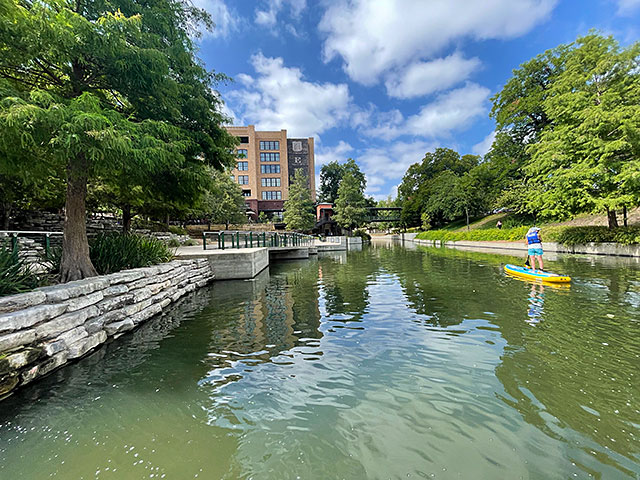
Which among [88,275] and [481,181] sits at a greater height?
[481,181]

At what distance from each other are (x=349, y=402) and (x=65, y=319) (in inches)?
181

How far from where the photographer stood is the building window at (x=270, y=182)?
62.7m

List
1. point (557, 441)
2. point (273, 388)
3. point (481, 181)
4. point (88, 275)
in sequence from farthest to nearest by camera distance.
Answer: point (481, 181) < point (88, 275) < point (273, 388) < point (557, 441)

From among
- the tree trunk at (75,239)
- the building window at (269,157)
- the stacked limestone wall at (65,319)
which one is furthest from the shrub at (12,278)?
the building window at (269,157)

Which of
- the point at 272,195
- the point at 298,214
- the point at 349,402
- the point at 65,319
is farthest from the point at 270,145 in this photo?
the point at 349,402

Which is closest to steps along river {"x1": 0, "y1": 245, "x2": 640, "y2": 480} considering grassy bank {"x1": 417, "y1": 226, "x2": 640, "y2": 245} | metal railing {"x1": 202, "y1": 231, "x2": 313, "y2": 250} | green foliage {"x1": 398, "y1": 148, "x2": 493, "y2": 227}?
metal railing {"x1": 202, "y1": 231, "x2": 313, "y2": 250}

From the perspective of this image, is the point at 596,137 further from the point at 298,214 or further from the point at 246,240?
the point at 298,214

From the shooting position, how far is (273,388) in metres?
3.80

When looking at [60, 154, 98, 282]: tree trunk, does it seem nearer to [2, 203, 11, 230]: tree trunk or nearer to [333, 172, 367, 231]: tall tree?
[2, 203, 11, 230]: tree trunk

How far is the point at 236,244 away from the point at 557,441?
16.1 meters

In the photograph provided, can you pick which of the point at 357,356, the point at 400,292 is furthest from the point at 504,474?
the point at 400,292

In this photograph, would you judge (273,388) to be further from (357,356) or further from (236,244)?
(236,244)

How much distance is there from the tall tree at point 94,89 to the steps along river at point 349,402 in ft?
11.6

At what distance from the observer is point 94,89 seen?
6871 millimetres
